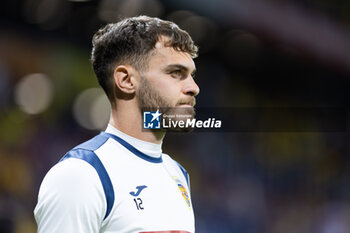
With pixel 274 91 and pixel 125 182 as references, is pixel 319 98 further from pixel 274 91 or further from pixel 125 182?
pixel 125 182

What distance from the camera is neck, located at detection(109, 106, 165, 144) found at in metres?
2.12

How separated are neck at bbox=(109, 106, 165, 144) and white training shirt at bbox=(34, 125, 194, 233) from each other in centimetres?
2

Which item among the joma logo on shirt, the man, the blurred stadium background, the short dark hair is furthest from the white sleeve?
the blurred stadium background

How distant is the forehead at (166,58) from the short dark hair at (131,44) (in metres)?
0.02

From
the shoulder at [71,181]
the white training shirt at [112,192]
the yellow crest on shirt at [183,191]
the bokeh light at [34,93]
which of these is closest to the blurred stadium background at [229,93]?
the bokeh light at [34,93]

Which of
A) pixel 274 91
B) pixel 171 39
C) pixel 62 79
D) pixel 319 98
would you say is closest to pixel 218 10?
pixel 274 91

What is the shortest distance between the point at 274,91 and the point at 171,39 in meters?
5.21

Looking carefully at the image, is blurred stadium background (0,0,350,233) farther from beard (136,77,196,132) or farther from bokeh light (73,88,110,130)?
beard (136,77,196,132)

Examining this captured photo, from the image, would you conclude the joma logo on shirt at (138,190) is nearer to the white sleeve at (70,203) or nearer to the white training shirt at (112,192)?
the white training shirt at (112,192)

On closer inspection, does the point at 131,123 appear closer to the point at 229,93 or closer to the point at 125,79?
the point at 125,79

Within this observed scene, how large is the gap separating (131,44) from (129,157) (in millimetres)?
480

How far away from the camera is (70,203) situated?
174 centimetres

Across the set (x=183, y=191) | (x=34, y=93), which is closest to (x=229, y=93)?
(x=34, y=93)

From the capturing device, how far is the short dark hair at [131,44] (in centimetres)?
212
